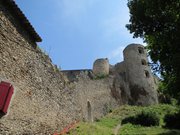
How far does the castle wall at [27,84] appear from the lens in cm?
921

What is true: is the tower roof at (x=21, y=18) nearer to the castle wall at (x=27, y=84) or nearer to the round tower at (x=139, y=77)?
the castle wall at (x=27, y=84)

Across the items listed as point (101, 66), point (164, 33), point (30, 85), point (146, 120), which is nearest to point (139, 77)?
point (101, 66)

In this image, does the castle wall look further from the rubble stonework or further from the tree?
the tree

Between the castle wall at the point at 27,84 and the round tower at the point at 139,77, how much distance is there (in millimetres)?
20932

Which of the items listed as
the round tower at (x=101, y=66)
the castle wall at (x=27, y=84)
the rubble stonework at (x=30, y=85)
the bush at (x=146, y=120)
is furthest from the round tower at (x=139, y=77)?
the castle wall at (x=27, y=84)

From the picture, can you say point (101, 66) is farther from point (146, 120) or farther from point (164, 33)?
point (164, 33)

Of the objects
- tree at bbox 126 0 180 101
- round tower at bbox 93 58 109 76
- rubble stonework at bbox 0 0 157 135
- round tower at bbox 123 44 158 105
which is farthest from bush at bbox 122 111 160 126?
round tower at bbox 93 58 109 76

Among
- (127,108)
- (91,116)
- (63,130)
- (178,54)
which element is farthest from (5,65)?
(127,108)

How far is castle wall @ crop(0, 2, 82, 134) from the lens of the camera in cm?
921

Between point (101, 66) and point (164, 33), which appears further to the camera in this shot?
point (101, 66)

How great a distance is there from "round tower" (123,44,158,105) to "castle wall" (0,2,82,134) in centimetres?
2093

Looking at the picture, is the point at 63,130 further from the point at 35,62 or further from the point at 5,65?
the point at 5,65

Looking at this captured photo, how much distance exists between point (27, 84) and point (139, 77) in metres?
25.9

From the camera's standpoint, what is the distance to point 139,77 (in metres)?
34.9
